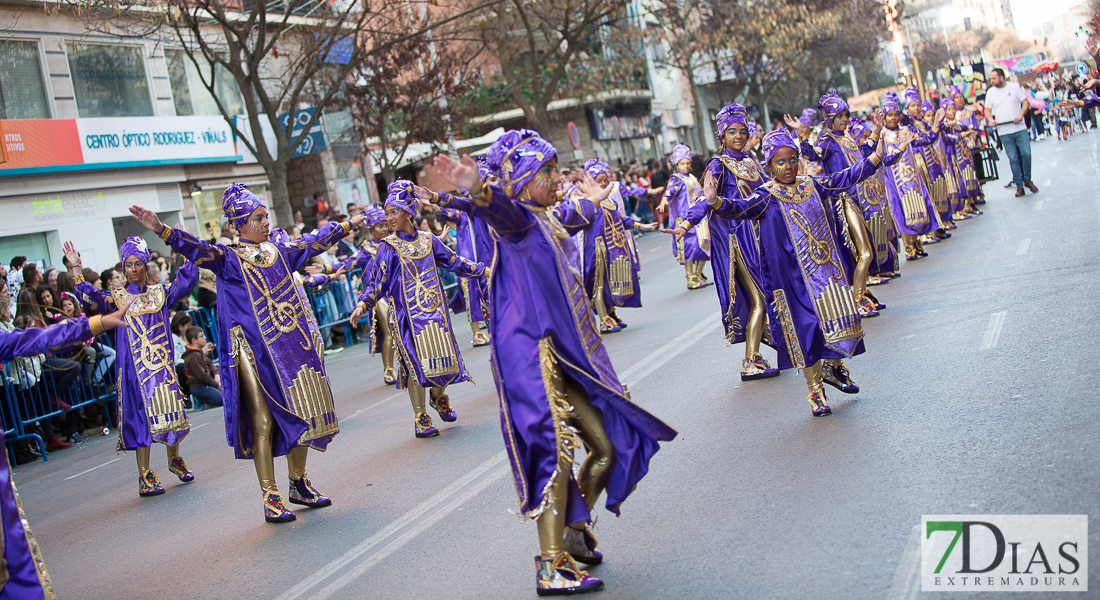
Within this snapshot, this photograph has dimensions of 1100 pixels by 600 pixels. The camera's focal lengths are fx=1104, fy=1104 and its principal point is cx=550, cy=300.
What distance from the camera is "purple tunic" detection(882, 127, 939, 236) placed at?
13.9 meters

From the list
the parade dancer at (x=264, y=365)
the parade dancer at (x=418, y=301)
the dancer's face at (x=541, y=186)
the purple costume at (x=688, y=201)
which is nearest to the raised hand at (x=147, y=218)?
the parade dancer at (x=264, y=365)

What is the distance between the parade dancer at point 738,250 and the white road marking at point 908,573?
3540 millimetres

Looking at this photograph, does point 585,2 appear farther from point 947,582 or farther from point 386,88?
point 947,582

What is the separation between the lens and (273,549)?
243 inches

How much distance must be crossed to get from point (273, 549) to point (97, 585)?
0.99 metres

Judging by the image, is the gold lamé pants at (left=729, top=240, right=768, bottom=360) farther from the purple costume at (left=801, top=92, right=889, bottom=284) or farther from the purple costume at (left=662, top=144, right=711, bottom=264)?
the purple costume at (left=662, top=144, right=711, bottom=264)

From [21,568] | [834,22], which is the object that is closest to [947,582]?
[21,568]

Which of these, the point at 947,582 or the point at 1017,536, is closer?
the point at 947,582

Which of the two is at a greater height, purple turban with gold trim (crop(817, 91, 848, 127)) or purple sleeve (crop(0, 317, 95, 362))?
purple turban with gold trim (crop(817, 91, 848, 127))

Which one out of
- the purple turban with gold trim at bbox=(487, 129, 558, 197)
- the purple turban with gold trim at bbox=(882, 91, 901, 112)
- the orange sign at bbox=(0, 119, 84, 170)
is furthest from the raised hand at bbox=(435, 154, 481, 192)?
the orange sign at bbox=(0, 119, 84, 170)

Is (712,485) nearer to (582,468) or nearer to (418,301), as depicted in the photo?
(582,468)

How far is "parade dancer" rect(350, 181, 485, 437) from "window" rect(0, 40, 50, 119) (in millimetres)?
15089

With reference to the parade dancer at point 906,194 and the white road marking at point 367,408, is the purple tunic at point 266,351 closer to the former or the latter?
the white road marking at point 367,408

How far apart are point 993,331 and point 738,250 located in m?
2.09
